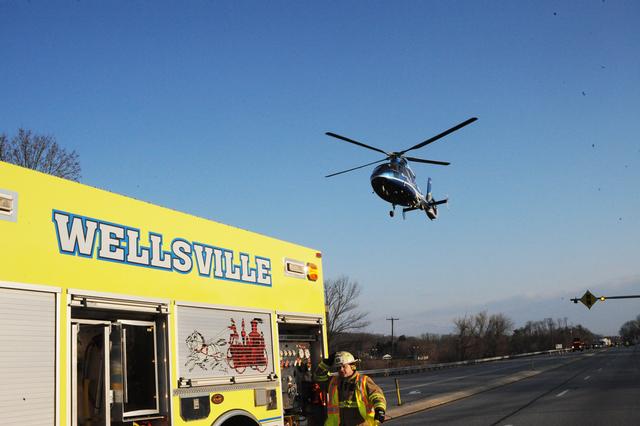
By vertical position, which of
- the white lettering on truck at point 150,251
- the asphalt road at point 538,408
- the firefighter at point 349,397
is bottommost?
the asphalt road at point 538,408

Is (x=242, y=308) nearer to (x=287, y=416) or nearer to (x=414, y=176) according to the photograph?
(x=287, y=416)

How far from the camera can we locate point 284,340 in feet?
26.1

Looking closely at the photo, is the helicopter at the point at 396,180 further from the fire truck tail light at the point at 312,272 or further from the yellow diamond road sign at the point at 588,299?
the yellow diamond road sign at the point at 588,299

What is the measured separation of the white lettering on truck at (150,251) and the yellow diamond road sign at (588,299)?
4799cm

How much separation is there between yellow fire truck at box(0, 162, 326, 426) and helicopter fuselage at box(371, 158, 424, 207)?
18005 mm

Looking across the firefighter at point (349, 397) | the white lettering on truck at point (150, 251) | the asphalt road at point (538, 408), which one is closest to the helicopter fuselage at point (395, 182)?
the asphalt road at point (538, 408)

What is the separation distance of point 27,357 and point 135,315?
1.22 metres

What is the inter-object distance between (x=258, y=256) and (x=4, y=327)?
3437mm

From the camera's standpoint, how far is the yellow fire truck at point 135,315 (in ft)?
14.9

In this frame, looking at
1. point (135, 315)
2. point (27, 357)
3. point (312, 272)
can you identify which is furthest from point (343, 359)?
point (27, 357)

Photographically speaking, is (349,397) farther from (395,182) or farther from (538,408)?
(395,182)

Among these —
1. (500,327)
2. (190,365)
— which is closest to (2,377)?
(190,365)

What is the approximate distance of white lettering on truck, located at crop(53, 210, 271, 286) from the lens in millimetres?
5039

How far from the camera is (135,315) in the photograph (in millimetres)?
5625
